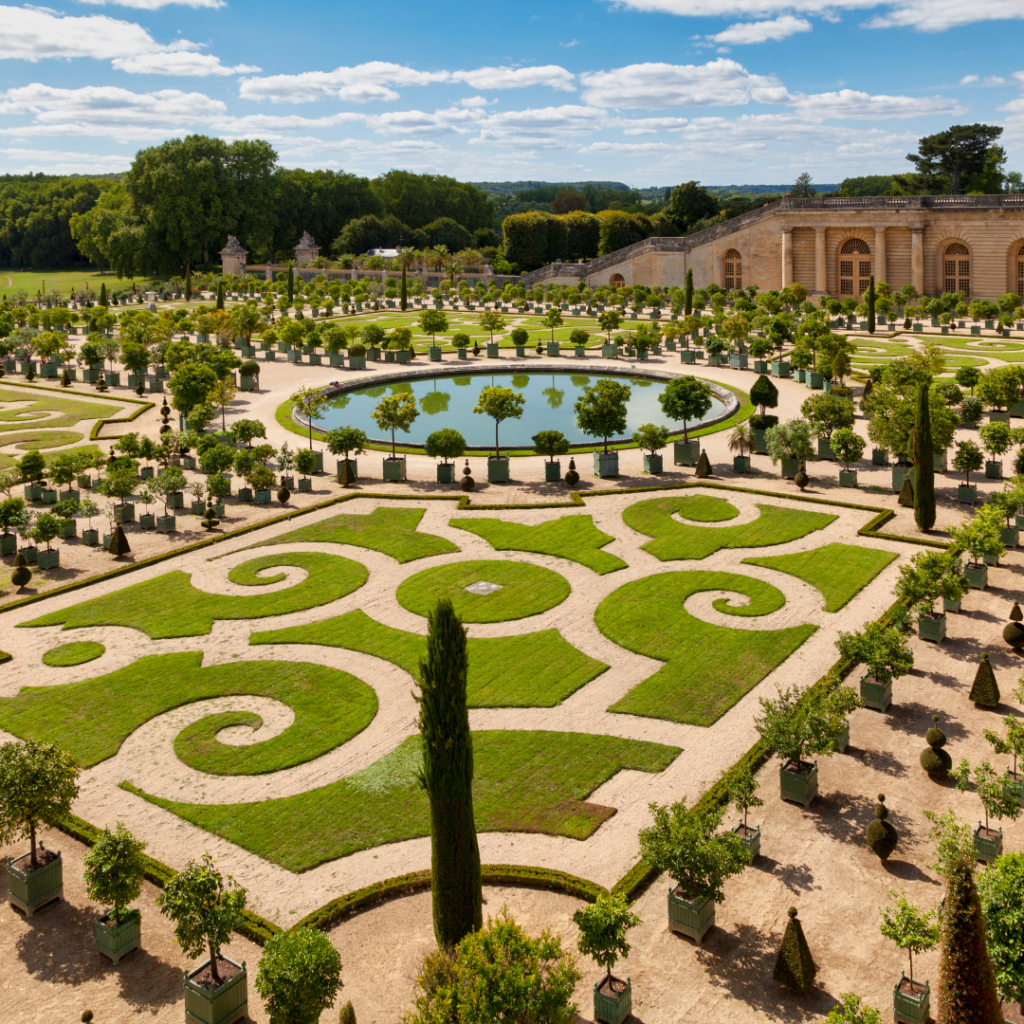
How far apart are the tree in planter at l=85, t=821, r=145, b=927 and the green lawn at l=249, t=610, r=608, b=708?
1031cm

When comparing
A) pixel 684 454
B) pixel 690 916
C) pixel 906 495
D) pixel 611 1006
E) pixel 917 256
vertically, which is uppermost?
pixel 917 256

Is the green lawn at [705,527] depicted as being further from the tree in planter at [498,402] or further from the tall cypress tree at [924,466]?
the tree in planter at [498,402]

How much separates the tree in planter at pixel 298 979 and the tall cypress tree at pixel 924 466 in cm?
2958

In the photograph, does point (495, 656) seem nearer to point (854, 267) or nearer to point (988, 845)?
point (988, 845)

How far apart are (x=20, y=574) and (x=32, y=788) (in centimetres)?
1779

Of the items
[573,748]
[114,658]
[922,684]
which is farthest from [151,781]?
[922,684]

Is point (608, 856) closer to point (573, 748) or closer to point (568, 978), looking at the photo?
point (573, 748)

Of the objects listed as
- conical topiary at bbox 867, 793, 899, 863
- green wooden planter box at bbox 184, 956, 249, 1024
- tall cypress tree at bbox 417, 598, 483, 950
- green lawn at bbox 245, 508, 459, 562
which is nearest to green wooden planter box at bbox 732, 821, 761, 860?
conical topiary at bbox 867, 793, 899, 863

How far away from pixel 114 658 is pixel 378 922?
14649 mm

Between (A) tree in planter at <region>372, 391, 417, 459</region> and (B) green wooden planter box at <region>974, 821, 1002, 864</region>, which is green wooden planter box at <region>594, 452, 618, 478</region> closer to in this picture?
(A) tree in planter at <region>372, 391, 417, 459</region>

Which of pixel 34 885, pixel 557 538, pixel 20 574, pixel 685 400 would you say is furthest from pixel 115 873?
pixel 685 400

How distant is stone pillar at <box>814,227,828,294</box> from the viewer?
345 ft

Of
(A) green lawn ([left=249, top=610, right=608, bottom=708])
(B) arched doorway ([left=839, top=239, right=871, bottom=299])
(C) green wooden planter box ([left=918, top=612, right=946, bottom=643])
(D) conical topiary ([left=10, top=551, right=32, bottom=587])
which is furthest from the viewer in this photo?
(B) arched doorway ([left=839, top=239, right=871, bottom=299])

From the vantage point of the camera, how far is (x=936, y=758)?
2284cm
